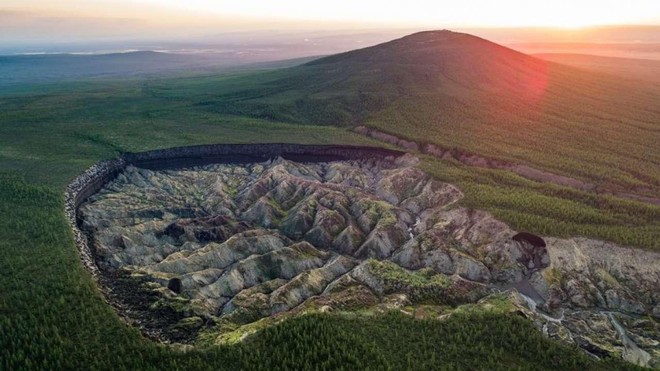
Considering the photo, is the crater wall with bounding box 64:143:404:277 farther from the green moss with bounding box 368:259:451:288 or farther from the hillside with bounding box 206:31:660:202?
the green moss with bounding box 368:259:451:288

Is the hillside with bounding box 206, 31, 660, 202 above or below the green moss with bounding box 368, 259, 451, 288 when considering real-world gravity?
above

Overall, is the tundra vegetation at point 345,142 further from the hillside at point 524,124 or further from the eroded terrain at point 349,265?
the eroded terrain at point 349,265

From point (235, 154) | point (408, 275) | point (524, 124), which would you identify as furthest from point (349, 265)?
point (524, 124)

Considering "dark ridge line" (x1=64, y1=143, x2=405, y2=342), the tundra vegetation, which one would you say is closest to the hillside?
the tundra vegetation

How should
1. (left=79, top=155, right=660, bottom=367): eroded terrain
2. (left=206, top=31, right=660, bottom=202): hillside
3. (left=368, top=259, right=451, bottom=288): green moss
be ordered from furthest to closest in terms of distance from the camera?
(left=206, top=31, right=660, bottom=202): hillside → (left=368, top=259, right=451, bottom=288): green moss → (left=79, top=155, right=660, bottom=367): eroded terrain

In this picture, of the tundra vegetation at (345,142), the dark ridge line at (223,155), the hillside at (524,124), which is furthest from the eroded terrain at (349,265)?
the hillside at (524,124)

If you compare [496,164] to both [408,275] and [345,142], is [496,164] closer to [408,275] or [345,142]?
[345,142]
